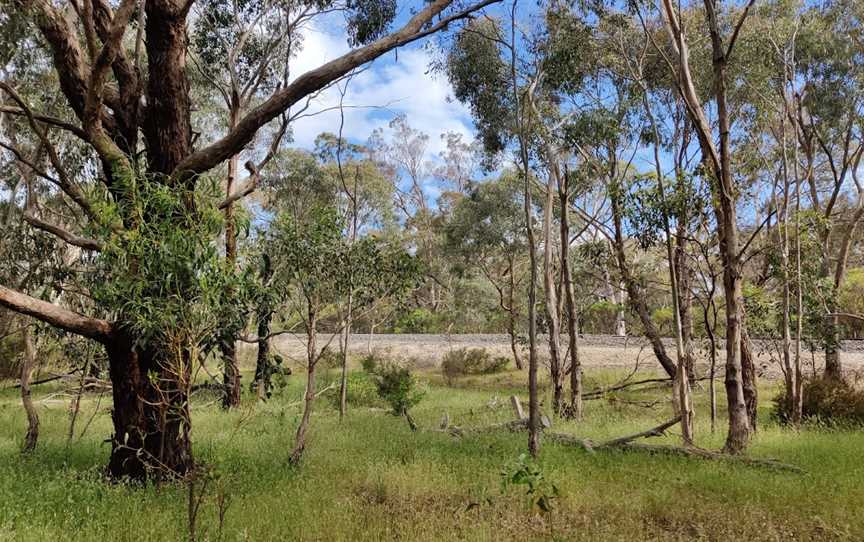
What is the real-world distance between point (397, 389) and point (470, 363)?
32.5 feet

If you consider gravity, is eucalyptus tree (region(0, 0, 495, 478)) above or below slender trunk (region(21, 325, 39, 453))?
above

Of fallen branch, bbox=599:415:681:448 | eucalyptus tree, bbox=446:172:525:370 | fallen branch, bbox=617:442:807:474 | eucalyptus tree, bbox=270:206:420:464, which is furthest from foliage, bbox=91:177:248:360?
eucalyptus tree, bbox=446:172:525:370

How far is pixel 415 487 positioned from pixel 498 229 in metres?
18.2

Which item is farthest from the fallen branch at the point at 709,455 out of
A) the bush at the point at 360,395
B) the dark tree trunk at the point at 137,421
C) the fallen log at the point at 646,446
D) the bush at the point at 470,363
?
the bush at the point at 470,363

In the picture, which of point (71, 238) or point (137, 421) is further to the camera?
point (137, 421)

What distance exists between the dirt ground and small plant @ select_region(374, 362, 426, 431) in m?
4.18

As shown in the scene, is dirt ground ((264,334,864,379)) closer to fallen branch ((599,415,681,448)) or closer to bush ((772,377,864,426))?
bush ((772,377,864,426))

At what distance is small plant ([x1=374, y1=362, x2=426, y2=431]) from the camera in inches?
553

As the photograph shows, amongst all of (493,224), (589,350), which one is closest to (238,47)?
(493,224)

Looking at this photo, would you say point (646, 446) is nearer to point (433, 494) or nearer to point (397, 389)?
point (433, 494)

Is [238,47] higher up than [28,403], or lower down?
higher up

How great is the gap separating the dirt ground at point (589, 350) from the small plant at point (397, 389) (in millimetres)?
4176

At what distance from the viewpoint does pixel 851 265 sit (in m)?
33.2

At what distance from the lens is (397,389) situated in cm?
1455
